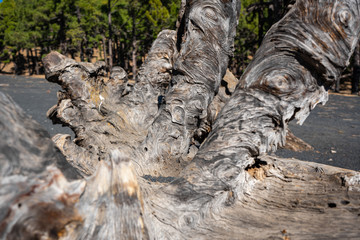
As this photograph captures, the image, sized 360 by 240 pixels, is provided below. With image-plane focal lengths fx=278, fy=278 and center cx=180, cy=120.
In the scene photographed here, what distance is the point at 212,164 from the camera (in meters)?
1.87

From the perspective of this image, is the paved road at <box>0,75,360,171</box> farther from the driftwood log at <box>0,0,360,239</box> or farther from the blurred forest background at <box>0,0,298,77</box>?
the blurred forest background at <box>0,0,298,77</box>

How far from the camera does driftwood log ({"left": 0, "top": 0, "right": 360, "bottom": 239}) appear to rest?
1254 mm

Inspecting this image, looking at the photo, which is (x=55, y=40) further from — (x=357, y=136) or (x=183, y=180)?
(x=183, y=180)

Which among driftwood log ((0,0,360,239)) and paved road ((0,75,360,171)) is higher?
driftwood log ((0,0,360,239))

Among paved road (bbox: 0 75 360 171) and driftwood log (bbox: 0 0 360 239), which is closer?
driftwood log (bbox: 0 0 360 239)

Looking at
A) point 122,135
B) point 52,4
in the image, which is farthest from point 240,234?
point 52,4

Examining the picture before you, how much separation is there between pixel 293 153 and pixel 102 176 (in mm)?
5959

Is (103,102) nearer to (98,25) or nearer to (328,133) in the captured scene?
(328,133)

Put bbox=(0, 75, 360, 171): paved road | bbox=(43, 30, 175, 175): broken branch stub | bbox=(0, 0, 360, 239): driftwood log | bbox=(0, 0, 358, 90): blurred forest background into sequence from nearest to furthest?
bbox=(0, 0, 360, 239): driftwood log < bbox=(43, 30, 175, 175): broken branch stub < bbox=(0, 75, 360, 171): paved road < bbox=(0, 0, 358, 90): blurred forest background

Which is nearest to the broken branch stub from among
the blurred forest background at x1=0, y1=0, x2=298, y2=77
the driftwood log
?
the driftwood log

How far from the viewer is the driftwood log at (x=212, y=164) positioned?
125 centimetres

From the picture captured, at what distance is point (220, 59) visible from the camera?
289 centimetres

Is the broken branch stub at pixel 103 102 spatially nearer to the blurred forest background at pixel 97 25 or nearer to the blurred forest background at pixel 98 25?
the blurred forest background at pixel 98 25

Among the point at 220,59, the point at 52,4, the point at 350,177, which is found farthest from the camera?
the point at 52,4
